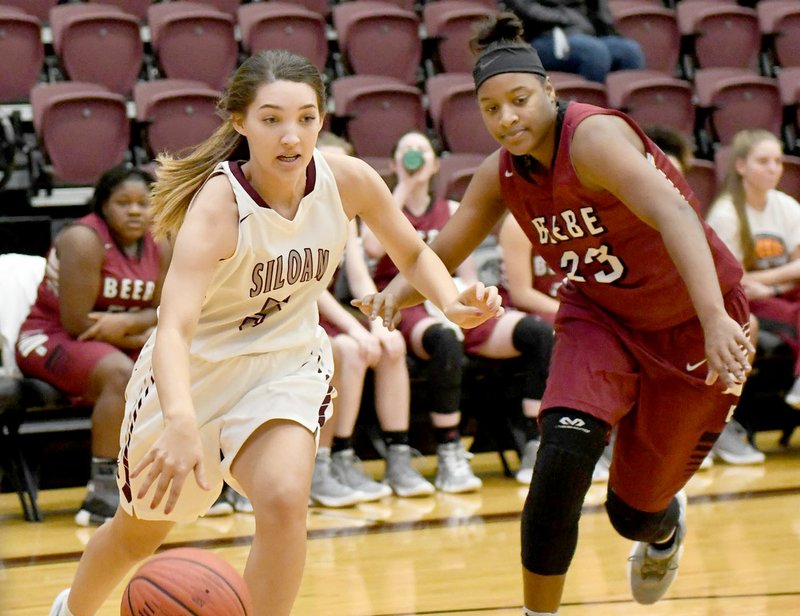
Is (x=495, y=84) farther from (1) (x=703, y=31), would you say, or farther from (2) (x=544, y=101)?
(1) (x=703, y=31)

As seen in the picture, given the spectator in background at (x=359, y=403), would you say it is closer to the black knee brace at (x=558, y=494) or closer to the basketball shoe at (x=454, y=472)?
the basketball shoe at (x=454, y=472)

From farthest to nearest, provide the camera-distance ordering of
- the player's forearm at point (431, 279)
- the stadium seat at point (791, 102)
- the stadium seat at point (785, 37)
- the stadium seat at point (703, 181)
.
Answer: the stadium seat at point (785, 37) < the stadium seat at point (791, 102) < the stadium seat at point (703, 181) < the player's forearm at point (431, 279)

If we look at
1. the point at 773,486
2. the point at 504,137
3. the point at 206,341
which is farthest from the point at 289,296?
the point at 773,486

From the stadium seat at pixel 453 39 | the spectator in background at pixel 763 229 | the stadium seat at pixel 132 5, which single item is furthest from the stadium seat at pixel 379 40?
the spectator in background at pixel 763 229

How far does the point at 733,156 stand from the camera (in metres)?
7.21

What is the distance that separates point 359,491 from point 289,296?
9.70 feet

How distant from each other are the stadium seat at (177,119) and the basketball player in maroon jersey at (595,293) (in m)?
3.99

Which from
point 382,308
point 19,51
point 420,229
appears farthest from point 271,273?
point 19,51

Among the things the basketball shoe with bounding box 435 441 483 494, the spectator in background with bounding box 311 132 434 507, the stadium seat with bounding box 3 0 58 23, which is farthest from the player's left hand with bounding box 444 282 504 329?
the stadium seat with bounding box 3 0 58 23

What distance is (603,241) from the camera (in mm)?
3711

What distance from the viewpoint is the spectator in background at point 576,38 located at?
8938 millimetres

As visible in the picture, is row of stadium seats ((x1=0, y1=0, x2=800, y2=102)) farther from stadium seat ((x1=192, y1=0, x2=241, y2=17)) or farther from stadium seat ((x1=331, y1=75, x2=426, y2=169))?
stadium seat ((x1=331, y1=75, x2=426, y2=169))

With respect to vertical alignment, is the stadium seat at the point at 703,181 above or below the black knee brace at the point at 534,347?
above

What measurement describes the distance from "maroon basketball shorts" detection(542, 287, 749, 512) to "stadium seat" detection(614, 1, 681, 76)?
6389 millimetres
